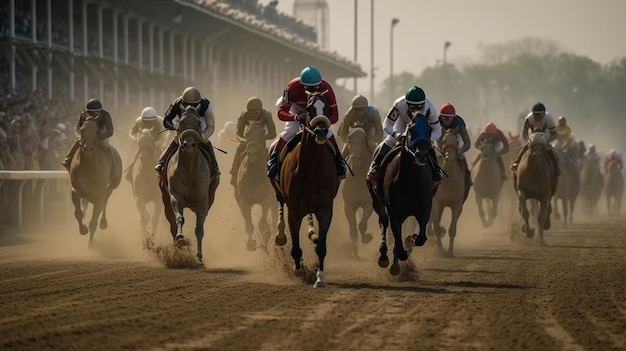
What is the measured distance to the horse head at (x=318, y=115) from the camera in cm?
1351

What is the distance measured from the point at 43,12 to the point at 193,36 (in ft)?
A: 54.6

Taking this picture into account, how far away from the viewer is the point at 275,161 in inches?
587

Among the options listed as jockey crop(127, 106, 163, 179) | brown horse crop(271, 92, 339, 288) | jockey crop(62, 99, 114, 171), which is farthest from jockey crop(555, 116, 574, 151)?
brown horse crop(271, 92, 339, 288)

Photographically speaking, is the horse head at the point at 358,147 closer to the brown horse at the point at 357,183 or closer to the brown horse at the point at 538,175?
the brown horse at the point at 357,183

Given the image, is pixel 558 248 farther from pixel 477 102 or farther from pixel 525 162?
pixel 477 102

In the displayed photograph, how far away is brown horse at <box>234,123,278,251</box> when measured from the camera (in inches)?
778

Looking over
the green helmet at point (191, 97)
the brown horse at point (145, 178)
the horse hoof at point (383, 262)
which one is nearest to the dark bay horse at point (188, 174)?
the green helmet at point (191, 97)

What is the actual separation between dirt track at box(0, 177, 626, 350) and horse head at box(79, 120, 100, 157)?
1.43m

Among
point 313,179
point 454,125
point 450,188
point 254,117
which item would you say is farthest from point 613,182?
point 313,179

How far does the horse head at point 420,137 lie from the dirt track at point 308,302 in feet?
4.37

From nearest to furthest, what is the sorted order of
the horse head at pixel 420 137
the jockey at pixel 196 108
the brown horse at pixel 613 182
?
the horse head at pixel 420 137, the jockey at pixel 196 108, the brown horse at pixel 613 182

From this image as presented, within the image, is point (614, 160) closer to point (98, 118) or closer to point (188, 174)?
point (98, 118)

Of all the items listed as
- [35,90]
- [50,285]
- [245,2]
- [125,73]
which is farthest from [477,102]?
[50,285]

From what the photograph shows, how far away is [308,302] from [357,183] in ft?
25.4
